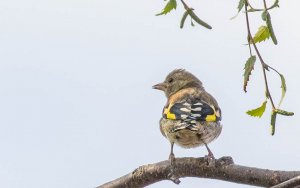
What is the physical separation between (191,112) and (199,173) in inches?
144

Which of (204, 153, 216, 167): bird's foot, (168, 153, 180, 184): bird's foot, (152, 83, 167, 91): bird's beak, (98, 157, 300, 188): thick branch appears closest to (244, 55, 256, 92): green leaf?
(98, 157, 300, 188): thick branch

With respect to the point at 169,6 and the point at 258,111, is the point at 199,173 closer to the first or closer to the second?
the point at 258,111

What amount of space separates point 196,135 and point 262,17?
5.33 metres

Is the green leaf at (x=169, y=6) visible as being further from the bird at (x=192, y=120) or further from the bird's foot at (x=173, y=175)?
the bird at (x=192, y=120)

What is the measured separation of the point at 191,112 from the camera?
32.0 ft

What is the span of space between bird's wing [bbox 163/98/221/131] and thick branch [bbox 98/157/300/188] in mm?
3067

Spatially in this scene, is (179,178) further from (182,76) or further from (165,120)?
(182,76)

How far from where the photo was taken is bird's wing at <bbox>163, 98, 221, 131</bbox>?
9391 mm

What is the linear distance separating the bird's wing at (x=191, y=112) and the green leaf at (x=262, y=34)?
4.56m

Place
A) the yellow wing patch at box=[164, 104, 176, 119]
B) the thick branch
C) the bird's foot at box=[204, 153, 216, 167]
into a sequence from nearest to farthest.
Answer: the thick branch
the bird's foot at box=[204, 153, 216, 167]
the yellow wing patch at box=[164, 104, 176, 119]

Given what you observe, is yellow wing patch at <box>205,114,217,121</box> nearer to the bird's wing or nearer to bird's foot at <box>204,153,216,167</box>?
the bird's wing

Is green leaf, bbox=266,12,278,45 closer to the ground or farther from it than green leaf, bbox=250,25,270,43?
closer to the ground

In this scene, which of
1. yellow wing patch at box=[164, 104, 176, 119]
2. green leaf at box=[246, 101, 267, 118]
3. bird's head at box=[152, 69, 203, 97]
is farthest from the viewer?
bird's head at box=[152, 69, 203, 97]

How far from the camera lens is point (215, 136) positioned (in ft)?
31.6
